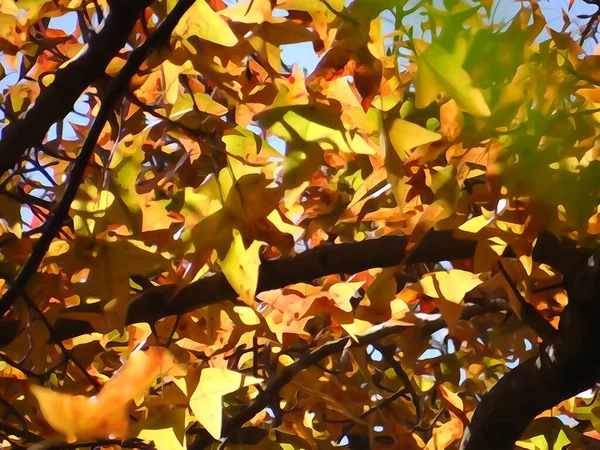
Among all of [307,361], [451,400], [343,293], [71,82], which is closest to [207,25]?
[71,82]

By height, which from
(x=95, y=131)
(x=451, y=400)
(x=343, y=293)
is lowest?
(x=451, y=400)

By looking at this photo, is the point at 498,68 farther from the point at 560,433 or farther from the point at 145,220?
the point at 560,433

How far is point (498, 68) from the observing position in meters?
0.41

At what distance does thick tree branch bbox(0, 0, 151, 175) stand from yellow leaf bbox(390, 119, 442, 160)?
7.4 inches

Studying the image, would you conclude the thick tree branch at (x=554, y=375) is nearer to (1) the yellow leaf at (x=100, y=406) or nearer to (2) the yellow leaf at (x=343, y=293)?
(2) the yellow leaf at (x=343, y=293)

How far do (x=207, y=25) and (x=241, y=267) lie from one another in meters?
0.18

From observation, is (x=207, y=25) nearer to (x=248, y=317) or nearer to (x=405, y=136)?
(x=405, y=136)

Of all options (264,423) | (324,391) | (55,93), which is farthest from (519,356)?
(55,93)

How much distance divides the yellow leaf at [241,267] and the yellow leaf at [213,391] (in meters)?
Answer: 0.08

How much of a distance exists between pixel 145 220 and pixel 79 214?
0.17 ft

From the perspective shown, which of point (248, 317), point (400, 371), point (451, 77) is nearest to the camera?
point (451, 77)

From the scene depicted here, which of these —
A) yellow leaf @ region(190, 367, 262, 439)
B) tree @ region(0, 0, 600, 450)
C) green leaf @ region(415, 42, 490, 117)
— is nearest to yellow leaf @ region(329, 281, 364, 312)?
tree @ region(0, 0, 600, 450)

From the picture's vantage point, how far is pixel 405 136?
0.40 meters

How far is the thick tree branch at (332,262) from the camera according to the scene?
1.58ft
